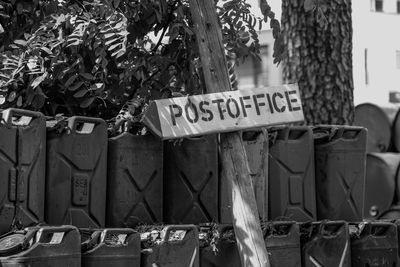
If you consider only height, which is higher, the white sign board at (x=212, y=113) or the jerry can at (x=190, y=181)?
the white sign board at (x=212, y=113)

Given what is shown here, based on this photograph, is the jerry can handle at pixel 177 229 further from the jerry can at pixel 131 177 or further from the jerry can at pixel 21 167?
the jerry can at pixel 21 167

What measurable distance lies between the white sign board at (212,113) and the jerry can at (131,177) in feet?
0.79

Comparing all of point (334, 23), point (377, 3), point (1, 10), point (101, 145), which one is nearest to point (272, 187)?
point (101, 145)

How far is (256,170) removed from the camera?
4113 mm

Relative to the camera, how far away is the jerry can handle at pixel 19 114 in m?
3.39

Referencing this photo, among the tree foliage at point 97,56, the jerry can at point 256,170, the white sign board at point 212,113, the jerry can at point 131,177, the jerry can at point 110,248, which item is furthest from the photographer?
the tree foliage at point 97,56

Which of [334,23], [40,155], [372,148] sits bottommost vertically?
[372,148]

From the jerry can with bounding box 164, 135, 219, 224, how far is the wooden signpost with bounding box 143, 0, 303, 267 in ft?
1.12

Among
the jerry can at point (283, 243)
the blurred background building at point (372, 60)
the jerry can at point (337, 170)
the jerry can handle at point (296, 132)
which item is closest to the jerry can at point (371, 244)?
the jerry can at point (337, 170)

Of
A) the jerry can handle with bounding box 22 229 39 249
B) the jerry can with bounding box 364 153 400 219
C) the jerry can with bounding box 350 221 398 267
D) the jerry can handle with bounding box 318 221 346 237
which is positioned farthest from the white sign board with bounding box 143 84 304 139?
the jerry can with bounding box 364 153 400 219

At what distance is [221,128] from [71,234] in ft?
2.57

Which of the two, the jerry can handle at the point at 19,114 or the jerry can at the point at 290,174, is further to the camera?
the jerry can at the point at 290,174

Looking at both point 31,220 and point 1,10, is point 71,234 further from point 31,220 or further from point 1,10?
Answer: point 1,10

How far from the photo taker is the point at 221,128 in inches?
140
